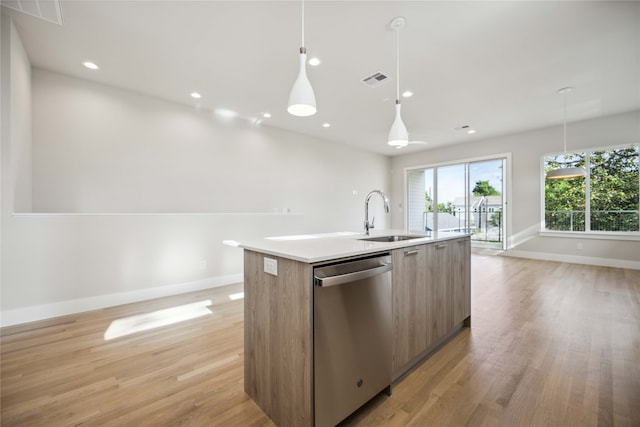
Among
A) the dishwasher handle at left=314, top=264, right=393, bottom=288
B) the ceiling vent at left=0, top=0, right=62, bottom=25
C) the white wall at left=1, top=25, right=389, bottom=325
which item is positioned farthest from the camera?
the white wall at left=1, top=25, right=389, bottom=325

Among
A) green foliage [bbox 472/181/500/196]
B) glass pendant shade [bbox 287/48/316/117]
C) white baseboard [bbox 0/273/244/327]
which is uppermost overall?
glass pendant shade [bbox 287/48/316/117]

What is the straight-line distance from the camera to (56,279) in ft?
8.98

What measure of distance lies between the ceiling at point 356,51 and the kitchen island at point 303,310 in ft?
6.68

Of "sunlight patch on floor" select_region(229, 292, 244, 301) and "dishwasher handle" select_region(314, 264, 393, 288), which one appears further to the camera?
"sunlight patch on floor" select_region(229, 292, 244, 301)

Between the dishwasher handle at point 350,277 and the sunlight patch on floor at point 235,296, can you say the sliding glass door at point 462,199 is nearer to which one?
the sunlight patch on floor at point 235,296

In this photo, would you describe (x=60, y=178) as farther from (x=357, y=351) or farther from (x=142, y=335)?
(x=357, y=351)

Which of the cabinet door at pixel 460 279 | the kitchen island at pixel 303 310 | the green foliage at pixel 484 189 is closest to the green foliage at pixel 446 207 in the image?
the green foliage at pixel 484 189

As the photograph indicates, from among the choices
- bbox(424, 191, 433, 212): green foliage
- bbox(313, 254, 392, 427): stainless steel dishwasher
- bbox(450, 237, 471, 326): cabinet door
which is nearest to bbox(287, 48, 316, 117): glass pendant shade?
Answer: bbox(313, 254, 392, 427): stainless steel dishwasher

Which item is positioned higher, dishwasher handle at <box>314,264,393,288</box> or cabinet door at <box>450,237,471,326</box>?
dishwasher handle at <box>314,264,393,288</box>

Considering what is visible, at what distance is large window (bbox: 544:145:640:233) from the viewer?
15.5ft

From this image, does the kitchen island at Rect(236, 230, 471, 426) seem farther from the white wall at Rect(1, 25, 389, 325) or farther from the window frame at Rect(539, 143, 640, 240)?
the window frame at Rect(539, 143, 640, 240)

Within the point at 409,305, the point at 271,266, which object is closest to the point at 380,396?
the point at 409,305

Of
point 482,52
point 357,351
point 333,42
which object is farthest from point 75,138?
point 482,52

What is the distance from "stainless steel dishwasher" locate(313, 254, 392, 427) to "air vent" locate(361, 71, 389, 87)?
2689 millimetres
